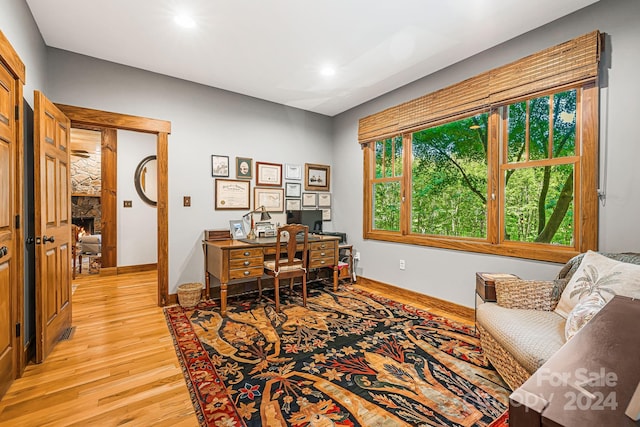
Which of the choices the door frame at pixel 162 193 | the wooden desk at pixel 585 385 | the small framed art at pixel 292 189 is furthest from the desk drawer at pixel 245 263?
the wooden desk at pixel 585 385

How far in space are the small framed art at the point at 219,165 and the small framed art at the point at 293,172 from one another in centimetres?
88

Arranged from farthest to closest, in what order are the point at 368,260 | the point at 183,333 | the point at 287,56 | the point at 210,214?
the point at 368,260 → the point at 210,214 → the point at 287,56 → the point at 183,333

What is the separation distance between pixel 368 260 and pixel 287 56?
9.20ft

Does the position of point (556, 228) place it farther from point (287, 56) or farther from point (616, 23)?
point (287, 56)

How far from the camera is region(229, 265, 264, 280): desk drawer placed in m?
3.15

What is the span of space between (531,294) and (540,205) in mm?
1015

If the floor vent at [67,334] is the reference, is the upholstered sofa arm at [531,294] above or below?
above

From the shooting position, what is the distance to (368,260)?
424 centimetres

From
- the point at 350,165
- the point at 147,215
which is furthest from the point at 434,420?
the point at 147,215

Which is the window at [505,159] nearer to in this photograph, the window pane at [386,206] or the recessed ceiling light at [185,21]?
the window pane at [386,206]

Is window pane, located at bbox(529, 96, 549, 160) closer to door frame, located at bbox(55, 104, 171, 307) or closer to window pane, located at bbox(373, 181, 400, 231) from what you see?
window pane, located at bbox(373, 181, 400, 231)

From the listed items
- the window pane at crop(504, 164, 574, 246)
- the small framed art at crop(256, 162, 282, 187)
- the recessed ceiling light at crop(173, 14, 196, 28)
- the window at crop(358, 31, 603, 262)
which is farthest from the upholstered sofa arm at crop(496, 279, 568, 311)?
the recessed ceiling light at crop(173, 14, 196, 28)

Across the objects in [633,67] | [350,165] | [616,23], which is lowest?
[350,165]

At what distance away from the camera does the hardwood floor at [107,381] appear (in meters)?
1.59
